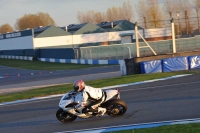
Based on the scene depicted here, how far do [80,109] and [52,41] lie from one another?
5802 cm

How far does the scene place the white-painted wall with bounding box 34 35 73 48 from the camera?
225 feet

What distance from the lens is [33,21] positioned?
15812 centimetres

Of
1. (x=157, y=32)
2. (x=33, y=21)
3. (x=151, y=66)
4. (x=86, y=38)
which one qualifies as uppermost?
(x=33, y=21)

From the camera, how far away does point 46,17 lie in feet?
537

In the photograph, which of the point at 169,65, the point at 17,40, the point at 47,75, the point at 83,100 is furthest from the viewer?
the point at 17,40

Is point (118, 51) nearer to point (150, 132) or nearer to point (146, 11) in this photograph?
point (146, 11)

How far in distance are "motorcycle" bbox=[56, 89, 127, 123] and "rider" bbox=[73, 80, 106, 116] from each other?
0.37 feet

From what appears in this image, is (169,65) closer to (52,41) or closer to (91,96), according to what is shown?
(91,96)

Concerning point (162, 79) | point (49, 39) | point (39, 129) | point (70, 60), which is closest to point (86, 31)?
point (49, 39)

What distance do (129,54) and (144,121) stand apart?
4055 centimetres

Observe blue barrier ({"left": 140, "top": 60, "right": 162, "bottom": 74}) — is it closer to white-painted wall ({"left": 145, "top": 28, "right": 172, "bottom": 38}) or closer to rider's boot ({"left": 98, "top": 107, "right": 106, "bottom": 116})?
rider's boot ({"left": 98, "top": 107, "right": 106, "bottom": 116})

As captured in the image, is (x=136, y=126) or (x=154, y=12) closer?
(x=136, y=126)

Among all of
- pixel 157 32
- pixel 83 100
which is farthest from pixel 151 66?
pixel 157 32

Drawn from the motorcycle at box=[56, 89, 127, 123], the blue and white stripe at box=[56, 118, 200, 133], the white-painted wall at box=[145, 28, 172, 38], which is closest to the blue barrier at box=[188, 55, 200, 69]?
the motorcycle at box=[56, 89, 127, 123]
